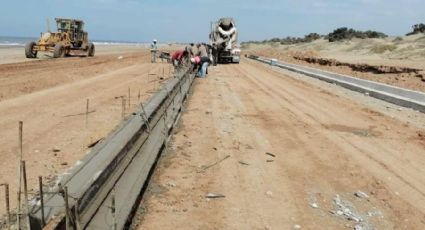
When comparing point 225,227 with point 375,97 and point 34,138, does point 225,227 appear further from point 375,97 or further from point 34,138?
point 375,97

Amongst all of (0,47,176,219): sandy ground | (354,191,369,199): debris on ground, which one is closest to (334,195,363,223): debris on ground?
(354,191,369,199): debris on ground

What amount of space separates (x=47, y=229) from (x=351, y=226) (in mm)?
3018

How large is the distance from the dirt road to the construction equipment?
26989mm

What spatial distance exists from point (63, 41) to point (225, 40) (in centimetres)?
1200

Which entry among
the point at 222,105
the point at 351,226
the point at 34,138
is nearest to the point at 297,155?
the point at 351,226

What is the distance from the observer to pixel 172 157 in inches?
301

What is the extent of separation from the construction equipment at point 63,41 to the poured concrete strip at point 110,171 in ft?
103

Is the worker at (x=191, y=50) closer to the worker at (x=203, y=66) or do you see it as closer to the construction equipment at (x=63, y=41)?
the worker at (x=203, y=66)

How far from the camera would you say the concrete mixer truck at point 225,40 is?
37812 millimetres

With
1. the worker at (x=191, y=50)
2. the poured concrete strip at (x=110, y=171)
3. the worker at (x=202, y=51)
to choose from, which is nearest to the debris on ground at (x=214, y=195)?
the poured concrete strip at (x=110, y=171)

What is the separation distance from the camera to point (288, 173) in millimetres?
7062

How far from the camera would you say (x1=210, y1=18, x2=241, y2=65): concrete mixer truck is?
124ft

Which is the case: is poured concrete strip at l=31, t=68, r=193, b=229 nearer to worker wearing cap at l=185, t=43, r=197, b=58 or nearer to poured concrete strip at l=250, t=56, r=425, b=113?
poured concrete strip at l=250, t=56, r=425, b=113

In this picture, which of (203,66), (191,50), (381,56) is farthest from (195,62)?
(381,56)
